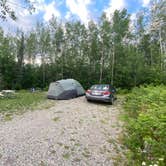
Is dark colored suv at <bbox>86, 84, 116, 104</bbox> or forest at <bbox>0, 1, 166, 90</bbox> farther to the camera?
forest at <bbox>0, 1, 166, 90</bbox>

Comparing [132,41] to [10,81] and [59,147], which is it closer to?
[10,81]

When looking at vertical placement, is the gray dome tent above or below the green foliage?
above

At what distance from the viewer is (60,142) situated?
200 inches

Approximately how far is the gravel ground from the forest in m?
14.3

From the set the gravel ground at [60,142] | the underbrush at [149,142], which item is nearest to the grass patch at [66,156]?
the gravel ground at [60,142]

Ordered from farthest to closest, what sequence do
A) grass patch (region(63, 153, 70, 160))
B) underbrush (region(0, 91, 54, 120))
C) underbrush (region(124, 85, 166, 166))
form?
1. underbrush (region(0, 91, 54, 120))
2. grass patch (region(63, 153, 70, 160))
3. underbrush (region(124, 85, 166, 166))

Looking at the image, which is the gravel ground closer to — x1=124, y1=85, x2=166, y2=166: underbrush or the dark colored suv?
x1=124, y1=85, x2=166, y2=166: underbrush

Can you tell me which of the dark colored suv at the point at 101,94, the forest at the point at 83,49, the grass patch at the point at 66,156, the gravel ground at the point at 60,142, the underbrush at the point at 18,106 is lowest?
the grass patch at the point at 66,156

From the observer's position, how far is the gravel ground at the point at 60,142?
416 cm

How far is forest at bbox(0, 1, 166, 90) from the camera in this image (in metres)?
22.0

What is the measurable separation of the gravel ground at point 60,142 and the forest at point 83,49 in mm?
14304

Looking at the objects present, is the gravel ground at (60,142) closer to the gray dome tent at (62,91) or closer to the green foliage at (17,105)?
the green foliage at (17,105)

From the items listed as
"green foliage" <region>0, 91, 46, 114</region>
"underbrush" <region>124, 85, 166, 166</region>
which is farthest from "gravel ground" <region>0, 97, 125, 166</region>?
"green foliage" <region>0, 91, 46, 114</region>

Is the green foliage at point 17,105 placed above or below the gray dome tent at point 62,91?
below
